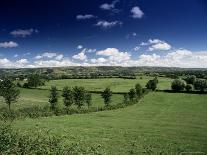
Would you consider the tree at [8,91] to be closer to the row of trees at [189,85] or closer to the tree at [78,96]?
the tree at [78,96]

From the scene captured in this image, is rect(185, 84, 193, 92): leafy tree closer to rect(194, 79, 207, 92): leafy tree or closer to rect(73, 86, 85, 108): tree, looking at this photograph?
rect(194, 79, 207, 92): leafy tree

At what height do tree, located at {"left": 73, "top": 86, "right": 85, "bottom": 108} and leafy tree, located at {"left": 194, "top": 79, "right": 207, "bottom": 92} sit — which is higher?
leafy tree, located at {"left": 194, "top": 79, "right": 207, "bottom": 92}

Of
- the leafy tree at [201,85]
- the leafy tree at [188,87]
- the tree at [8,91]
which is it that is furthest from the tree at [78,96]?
the leafy tree at [201,85]

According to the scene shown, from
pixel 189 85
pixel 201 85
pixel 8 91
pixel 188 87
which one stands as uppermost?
pixel 201 85

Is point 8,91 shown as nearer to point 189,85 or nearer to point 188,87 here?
point 188,87

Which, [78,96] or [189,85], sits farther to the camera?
[189,85]

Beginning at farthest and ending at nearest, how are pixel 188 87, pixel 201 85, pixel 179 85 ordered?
pixel 179 85
pixel 188 87
pixel 201 85

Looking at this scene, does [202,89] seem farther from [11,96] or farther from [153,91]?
[11,96]

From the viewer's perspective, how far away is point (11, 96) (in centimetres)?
9306

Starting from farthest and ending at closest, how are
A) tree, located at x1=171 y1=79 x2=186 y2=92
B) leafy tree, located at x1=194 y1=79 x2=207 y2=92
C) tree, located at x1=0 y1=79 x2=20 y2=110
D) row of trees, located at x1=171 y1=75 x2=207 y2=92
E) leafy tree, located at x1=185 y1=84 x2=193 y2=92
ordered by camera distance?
tree, located at x1=171 y1=79 x2=186 y2=92 < leafy tree, located at x1=185 y1=84 x2=193 y2=92 < row of trees, located at x1=171 y1=75 x2=207 y2=92 < leafy tree, located at x1=194 y1=79 x2=207 y2=92 < tree, located at x1=0 y1=79 x2=20 y2=110

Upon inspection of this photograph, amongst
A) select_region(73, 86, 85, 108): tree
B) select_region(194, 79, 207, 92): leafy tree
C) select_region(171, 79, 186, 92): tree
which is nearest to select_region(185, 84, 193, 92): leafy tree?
select_region(171, 79, 186, 92): tree

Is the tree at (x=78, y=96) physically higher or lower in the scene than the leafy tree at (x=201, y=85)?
lower

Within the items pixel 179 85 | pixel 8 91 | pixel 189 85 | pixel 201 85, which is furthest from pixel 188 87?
pixel 8 91

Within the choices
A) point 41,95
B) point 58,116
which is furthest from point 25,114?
point 41,95
